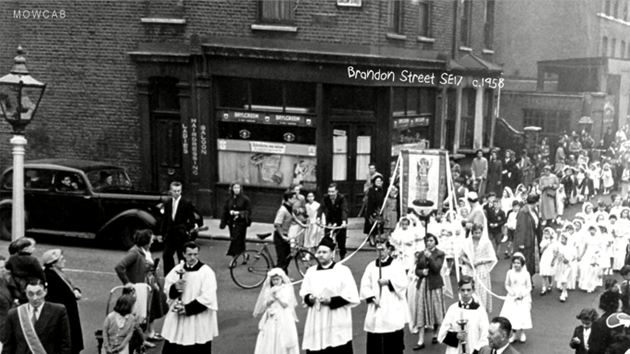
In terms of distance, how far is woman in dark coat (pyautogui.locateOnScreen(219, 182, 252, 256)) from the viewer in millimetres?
15109

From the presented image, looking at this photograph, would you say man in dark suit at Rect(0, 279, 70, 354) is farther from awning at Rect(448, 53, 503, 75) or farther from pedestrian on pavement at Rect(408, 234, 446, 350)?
awning at Rect(448, 53, 503, 75)

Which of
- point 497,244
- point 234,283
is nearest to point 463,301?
point 234,283

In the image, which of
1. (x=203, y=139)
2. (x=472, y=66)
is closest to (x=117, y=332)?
(x=203, y=139)

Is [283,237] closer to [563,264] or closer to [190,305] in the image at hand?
[190,305]

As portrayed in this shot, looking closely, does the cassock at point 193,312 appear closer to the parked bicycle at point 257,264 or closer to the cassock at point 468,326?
the cassock at point 468,326

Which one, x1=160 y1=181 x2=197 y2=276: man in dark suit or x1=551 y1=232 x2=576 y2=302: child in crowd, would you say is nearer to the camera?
x1=160 y1=181 x2=197 y2=276: man in dark suit

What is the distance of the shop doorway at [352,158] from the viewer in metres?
20.4

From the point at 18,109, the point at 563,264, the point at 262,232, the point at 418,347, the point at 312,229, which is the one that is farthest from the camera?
the point at 262,232

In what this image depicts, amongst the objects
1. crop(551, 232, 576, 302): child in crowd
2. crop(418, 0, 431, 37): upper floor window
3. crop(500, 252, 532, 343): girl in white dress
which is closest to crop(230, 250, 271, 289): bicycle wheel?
crop(500, 252, 532, 343): girl in white dress

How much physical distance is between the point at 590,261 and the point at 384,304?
6460mm

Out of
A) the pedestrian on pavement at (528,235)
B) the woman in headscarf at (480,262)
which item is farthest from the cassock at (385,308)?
the pedestrian on pavement at (528,235)

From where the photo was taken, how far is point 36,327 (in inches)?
309

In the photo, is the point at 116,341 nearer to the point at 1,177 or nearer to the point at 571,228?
the point at 571,228

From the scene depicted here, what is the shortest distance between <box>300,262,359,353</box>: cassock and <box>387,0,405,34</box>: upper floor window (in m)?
12.9
